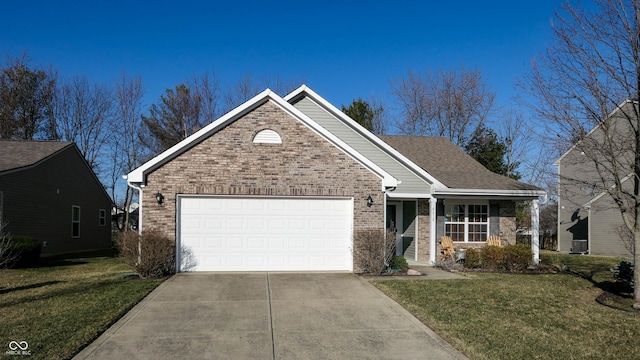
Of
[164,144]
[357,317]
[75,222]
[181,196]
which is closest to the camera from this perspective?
[357,317]

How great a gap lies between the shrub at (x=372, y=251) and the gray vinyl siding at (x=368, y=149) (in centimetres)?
362

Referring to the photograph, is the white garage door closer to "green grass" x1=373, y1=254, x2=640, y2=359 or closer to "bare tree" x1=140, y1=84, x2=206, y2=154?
"green grass" x1=373, y1=254, x2=640, y2=359

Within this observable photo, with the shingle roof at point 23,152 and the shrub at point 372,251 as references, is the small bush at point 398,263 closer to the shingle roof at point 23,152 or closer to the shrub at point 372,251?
the shrub at point 372,251

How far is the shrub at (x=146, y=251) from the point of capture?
11.5 metres

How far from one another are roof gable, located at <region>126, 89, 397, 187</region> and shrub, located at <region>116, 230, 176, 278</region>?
4.95ft

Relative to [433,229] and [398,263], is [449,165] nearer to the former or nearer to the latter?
[433,229]

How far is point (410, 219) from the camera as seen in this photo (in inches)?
667

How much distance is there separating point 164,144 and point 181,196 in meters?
21.2

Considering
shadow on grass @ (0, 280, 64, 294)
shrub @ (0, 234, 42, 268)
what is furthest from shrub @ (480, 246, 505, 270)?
shrub @ (0, 234, 42, 268)

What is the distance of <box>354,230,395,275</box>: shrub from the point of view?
1250 centimetres

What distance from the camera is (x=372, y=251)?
41.2 ft

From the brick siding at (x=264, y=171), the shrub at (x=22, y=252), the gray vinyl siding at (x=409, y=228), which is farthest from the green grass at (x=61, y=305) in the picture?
the gray vinyl siding at (x=409, y=228)

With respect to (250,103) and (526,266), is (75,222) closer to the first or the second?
(250,103)

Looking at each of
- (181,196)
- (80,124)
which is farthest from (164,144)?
(181,196)
